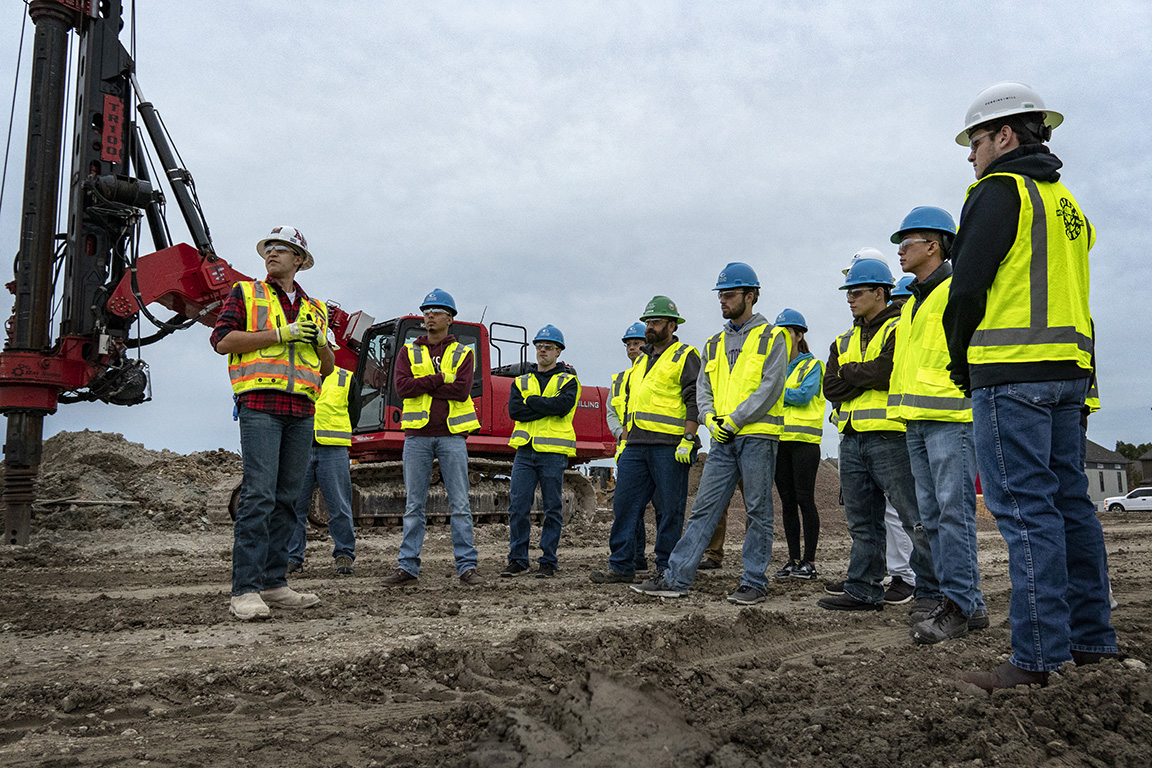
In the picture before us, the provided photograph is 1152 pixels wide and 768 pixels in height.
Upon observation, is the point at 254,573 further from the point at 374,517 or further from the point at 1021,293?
the point at 374,517

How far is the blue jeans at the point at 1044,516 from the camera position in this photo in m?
2.77

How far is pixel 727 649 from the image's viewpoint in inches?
151

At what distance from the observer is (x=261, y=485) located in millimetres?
4773

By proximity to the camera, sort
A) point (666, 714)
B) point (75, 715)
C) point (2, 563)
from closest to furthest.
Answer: point (666, 714) → point (75, 715) → point (2, 563)

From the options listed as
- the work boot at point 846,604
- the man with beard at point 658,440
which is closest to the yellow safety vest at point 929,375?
the work boot at point 846,604

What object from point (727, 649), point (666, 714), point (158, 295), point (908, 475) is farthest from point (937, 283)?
point (158, 295)

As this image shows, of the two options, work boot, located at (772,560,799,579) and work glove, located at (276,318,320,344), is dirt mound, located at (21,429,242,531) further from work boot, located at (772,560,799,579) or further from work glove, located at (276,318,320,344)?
work boot, located at (772,560,799,579)

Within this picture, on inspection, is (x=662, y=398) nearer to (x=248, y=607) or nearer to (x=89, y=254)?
(x=248, y=607)

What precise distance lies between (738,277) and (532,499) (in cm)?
265

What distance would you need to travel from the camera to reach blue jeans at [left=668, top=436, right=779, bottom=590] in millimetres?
5363

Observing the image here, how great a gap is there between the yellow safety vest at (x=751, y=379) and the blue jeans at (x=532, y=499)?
1.93 metres

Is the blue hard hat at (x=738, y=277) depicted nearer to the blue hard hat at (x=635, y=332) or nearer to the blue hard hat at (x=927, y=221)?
the blue hard hat at (x=927, y=221)

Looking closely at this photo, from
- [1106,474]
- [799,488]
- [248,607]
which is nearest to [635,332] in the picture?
[799,488]

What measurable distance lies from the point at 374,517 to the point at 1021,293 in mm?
10168
